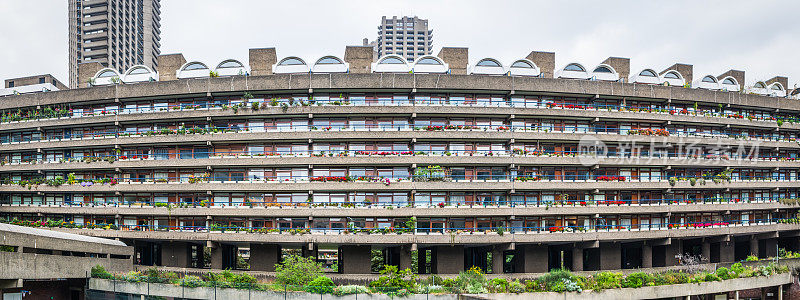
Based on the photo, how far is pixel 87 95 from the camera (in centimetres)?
4100

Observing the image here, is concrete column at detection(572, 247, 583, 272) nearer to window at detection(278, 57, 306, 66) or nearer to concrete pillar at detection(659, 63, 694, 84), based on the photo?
concrete pillar at detection(659, 63, 694, 84)

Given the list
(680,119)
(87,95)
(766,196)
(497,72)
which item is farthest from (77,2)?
(766,196)

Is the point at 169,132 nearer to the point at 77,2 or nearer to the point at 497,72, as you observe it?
the point at 497,72

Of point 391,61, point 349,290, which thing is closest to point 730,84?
point 391,61

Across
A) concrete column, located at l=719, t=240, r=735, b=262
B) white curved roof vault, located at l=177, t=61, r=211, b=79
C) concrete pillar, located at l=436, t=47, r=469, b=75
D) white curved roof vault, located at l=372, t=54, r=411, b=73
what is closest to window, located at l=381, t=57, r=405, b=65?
white curved roof vault, located at l=372, t=54, r=411, b=73

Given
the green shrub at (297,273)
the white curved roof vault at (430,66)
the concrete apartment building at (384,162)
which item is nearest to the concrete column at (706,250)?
the concrete apartment building at (384,162)

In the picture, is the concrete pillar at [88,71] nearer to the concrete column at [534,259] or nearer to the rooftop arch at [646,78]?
the concrete column at [534,259]

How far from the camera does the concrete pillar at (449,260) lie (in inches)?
1469

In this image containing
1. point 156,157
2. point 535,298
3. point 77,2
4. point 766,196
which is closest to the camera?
point 535,298

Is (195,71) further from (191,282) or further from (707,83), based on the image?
(707,83)

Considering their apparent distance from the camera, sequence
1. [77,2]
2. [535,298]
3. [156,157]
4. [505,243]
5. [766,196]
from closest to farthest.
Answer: [535,298] < [505,243] < [156,157] < [766,196] < [77,2]

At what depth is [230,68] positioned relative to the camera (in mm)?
39969

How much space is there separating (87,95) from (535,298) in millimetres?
43205

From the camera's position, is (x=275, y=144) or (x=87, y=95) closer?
(x=275, y=144)
